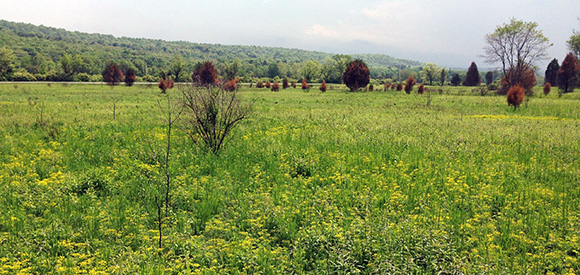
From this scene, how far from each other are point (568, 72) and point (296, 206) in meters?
66.7

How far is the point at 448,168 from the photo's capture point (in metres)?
9.11

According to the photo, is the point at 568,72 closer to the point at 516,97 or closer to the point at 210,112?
the point at 516,97

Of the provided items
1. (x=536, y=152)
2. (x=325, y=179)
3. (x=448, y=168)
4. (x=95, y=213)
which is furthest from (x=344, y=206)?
(x=536, y=152)

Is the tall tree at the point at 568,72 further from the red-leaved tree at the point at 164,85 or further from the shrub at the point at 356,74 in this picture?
the red-leaved tree at the point at 164,85

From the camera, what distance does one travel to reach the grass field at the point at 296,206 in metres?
4.86

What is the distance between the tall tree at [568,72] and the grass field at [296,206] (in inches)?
2137

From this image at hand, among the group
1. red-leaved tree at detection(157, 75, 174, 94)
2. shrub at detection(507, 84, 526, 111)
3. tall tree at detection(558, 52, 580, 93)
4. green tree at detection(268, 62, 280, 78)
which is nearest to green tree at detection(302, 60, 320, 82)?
green tree at detection(268, 62, 280, 78)

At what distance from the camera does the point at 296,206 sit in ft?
22.5

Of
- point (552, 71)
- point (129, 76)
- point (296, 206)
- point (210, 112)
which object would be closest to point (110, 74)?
point (129, 76)

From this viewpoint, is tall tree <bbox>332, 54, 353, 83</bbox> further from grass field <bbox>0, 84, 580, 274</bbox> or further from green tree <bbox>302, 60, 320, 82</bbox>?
grass field <bbox>0, 84, 580, 274</bbox>

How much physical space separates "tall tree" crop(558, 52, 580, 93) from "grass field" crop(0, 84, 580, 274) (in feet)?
178

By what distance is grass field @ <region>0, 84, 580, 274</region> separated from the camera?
4863mm

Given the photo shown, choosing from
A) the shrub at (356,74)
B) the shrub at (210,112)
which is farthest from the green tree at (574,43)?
the shrub at (210,112)

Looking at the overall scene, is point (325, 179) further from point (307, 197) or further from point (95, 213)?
point (95, 213)
